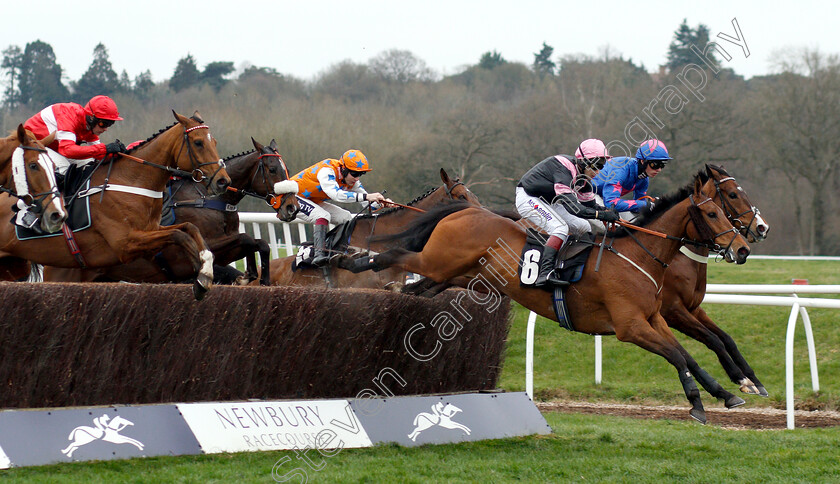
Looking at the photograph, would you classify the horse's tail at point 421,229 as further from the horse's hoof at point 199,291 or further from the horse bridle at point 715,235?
the horse's hoof at point 199,291

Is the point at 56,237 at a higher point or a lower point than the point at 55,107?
lower

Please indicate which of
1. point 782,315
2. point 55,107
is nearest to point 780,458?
point 55,107

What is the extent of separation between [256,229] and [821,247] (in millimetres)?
23302

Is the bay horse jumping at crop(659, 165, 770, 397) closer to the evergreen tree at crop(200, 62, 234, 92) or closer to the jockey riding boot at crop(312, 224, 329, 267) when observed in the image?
the jockey riding boot at crop(312, 224, 329, 267)

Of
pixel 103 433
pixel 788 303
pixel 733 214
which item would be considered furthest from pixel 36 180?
pixel 788 303

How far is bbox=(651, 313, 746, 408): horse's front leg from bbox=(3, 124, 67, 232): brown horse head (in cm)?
399

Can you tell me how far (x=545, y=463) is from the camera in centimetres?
500

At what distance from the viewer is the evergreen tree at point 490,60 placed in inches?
2452

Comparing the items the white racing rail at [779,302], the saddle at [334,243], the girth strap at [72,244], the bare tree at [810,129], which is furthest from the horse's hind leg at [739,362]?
the bare tree at [810,129]

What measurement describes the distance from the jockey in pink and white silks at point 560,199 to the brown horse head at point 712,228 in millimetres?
555

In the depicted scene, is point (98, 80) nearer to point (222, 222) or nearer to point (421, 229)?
point (222, 222)

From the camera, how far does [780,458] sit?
5098 mm

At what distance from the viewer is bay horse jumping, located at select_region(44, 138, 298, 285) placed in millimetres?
6547

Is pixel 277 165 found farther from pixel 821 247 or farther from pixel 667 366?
pixel 821 247
